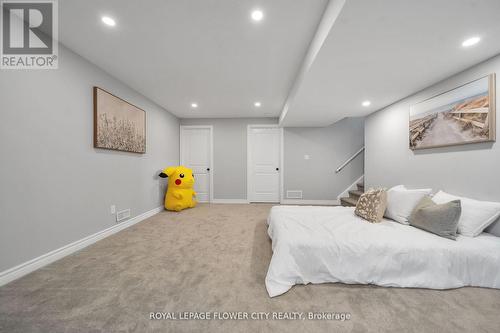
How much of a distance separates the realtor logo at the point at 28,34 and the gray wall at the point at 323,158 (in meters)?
4.10

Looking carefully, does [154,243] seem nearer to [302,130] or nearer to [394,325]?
[394,325]

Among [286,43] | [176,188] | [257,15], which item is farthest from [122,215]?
[286,43]

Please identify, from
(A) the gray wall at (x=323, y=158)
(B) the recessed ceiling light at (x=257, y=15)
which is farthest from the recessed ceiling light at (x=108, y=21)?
(A) the gray wall at (x=323, y=158)

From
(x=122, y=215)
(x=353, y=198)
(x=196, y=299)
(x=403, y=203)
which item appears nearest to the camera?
(x=196, y=299)

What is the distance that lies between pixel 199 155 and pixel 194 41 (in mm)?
3114

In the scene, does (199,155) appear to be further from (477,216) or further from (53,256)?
(477,216)

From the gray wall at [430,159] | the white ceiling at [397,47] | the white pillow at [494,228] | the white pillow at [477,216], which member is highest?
the white ceiling at [397,47]

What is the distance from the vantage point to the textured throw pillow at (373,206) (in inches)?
76.1

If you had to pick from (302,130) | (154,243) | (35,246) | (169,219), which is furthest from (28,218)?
(302,130)

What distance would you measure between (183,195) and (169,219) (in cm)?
69

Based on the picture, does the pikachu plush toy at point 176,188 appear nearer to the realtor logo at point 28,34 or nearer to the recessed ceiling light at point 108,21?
the realtor logo at point 28,34

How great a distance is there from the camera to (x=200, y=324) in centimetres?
108

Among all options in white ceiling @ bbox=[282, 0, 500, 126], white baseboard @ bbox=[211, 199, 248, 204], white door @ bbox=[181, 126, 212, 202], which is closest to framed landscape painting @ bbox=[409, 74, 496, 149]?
white ceiling @ bbox=[282, 0, 500, 126]

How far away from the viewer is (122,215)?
2.60 meters
